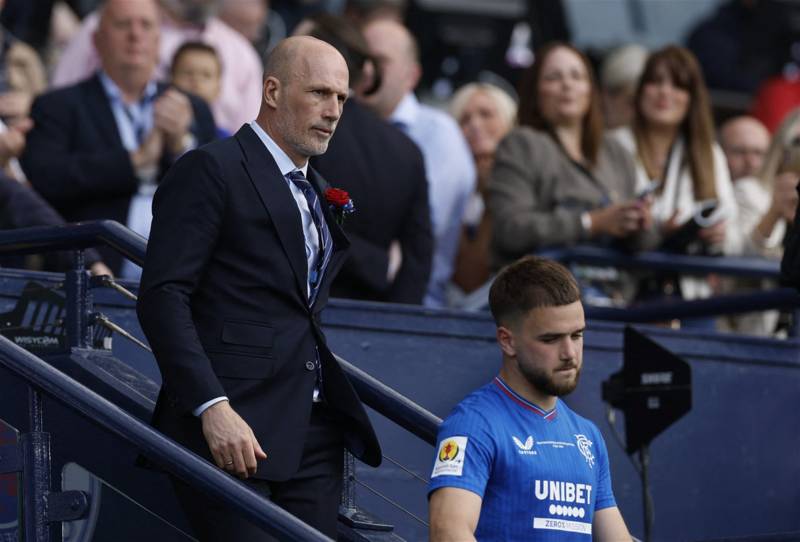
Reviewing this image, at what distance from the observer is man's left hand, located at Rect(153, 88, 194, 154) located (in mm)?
7805

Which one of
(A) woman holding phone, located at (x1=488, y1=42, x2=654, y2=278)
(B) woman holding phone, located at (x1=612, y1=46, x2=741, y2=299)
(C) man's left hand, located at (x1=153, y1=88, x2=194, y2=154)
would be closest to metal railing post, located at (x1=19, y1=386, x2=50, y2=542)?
(C) man's left hand, located at (x1=153, y1=88, x2=194, y2=154)

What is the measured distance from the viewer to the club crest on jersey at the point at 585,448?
14.9 feet

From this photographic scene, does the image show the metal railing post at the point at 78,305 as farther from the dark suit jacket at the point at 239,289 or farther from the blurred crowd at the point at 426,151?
the dark suit jacket at the point at 239,289

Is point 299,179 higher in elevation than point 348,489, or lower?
higher

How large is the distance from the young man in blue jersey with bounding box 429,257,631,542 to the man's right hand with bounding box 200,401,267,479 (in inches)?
19.2

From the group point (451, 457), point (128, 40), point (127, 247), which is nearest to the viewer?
point (451, 457)

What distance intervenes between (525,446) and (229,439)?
79 centimetres

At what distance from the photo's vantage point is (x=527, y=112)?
29.1 ft

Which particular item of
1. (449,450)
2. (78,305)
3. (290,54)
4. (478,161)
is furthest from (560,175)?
(449,450)

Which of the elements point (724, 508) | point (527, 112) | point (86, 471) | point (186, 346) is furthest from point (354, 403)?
point (527, 112)

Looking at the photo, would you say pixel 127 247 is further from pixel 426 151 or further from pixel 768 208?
pixel 768 208

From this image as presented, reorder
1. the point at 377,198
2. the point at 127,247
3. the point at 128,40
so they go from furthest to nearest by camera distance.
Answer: the point at 128,40 → the point at 377,198 → the point at 127,247

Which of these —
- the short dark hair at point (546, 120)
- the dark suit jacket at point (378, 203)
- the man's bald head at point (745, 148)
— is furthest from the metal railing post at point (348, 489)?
the man's bald head at point (745, 148)

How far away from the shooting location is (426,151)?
9.20m
